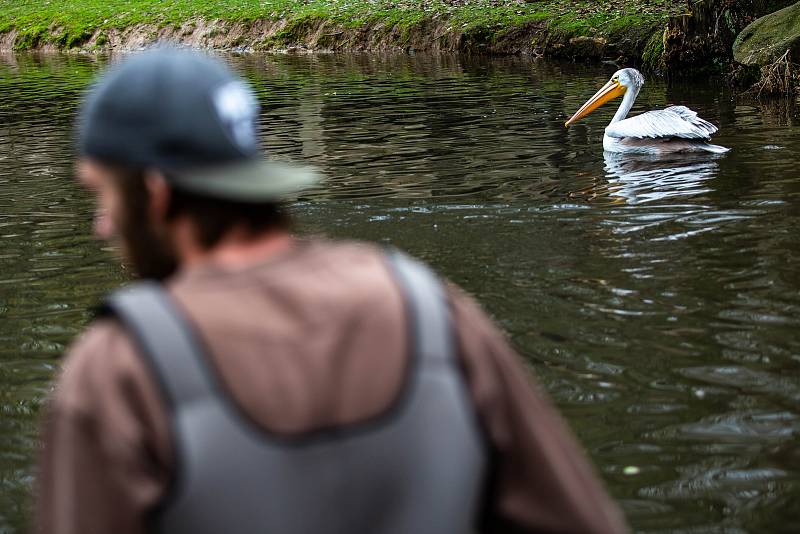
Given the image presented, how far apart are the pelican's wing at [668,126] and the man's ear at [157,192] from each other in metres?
11.5

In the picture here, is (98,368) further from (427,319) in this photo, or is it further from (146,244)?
(427,319)

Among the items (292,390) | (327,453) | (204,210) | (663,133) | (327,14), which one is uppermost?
(204,210)

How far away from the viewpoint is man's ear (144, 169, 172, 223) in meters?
2.10

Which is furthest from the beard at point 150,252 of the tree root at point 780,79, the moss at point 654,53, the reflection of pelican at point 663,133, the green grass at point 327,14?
the green grass at point 327,14

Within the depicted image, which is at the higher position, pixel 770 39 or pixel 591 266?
pixel 770 39

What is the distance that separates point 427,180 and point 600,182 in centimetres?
177

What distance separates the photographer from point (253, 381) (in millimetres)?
1948

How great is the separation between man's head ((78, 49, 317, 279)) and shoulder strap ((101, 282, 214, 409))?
0.22 meters

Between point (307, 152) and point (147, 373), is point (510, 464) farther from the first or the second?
point (307, 152)

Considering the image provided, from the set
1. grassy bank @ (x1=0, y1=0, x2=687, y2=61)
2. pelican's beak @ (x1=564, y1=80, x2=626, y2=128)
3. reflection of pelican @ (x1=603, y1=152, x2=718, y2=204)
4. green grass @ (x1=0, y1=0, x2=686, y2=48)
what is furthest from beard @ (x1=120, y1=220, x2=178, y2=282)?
green grass @ (x1=0, y1=0, x2=686, y2=48)

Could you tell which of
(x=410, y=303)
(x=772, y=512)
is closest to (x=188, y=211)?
(x=410, y=303)

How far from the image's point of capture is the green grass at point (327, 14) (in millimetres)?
26766

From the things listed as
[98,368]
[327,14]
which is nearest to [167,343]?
[98,368]

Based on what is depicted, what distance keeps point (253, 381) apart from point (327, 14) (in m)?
32.1
